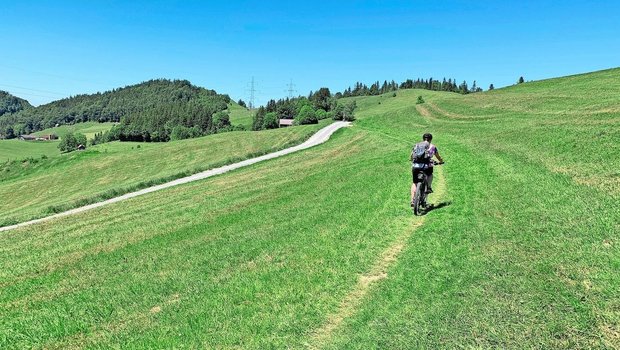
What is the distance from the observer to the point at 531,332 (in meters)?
6.05

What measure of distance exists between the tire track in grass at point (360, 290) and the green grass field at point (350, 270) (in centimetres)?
4

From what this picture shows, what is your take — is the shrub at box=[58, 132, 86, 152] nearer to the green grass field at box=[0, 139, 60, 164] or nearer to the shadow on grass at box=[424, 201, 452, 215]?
the green grass field at box=[0, 139, 60, 164]

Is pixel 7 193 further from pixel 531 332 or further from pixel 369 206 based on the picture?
pixel 531 332

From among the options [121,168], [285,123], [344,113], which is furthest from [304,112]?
[121,168]

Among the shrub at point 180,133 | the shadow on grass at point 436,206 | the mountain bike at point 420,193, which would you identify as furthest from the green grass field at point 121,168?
the shrub at point 180,133

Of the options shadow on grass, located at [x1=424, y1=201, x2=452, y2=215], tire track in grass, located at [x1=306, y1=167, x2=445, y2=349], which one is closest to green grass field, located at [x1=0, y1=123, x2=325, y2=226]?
shadow on grass, located at [x1=424, y1=201, x2=452, y2=215]

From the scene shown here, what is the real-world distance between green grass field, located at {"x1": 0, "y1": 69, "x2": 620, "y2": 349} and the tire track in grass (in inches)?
1.4

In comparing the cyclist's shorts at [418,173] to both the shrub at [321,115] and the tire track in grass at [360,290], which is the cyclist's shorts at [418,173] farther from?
the shrub at [321,115]

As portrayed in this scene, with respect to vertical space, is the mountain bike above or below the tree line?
below

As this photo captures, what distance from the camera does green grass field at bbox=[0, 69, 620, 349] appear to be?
21.8 feet

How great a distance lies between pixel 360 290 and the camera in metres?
8.17

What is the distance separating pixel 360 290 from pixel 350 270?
989mm

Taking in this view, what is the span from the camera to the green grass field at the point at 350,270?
6648mm

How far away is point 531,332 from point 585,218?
19.0 feet
